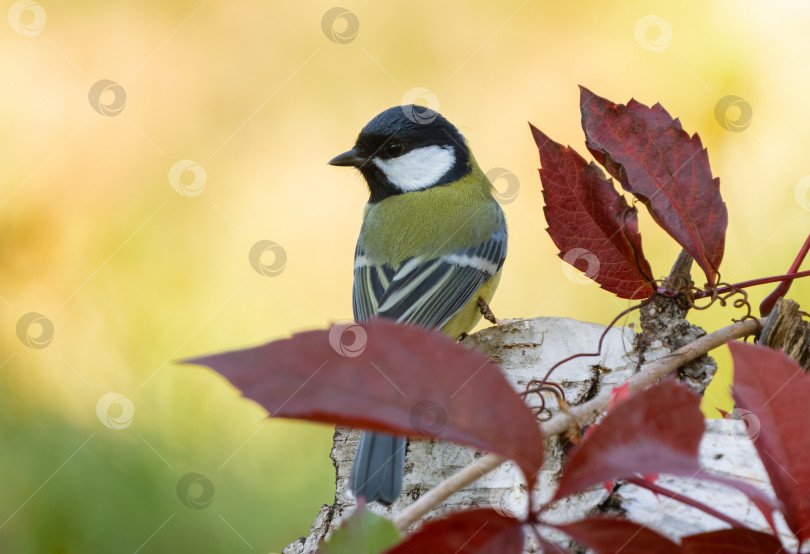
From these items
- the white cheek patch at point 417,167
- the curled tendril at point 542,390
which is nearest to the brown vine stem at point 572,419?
the curled tendril at point 542,390

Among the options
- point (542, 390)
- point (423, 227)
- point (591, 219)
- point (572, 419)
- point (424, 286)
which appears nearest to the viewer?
point (572, 419)

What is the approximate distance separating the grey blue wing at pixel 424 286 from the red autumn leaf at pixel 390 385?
110 cm

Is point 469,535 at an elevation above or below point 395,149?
above

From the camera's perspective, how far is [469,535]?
339mm

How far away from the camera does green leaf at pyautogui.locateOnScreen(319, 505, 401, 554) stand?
35 centimetres

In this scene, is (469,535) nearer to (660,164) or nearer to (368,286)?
(660,164)

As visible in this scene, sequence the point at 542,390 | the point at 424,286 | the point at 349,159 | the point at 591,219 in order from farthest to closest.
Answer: the point at 349,159, the point at 424,286, the point at 591,219, the point at 542,390

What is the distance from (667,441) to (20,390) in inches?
74.9

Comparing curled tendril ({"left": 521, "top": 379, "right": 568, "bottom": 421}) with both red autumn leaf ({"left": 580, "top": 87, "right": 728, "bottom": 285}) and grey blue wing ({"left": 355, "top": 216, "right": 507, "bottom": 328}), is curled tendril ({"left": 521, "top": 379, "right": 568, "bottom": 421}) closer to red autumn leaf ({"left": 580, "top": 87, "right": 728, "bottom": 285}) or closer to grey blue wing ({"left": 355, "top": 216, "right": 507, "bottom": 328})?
red autumn leaf ({"left": 580, "top": 87, "right": 728, "bottom": 285})

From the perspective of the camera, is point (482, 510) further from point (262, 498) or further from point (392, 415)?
point (262, 498)

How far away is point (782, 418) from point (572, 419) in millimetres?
121

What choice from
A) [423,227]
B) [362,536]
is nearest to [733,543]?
[362,536]

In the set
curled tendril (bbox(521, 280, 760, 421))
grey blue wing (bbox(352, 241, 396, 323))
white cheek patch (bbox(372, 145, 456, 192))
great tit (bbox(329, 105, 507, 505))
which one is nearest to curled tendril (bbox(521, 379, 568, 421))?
curled tendril (bbox(521, 280, 760, 421))

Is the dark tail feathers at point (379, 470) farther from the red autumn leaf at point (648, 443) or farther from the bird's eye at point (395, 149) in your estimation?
the bird's eye at point (395, 149)
